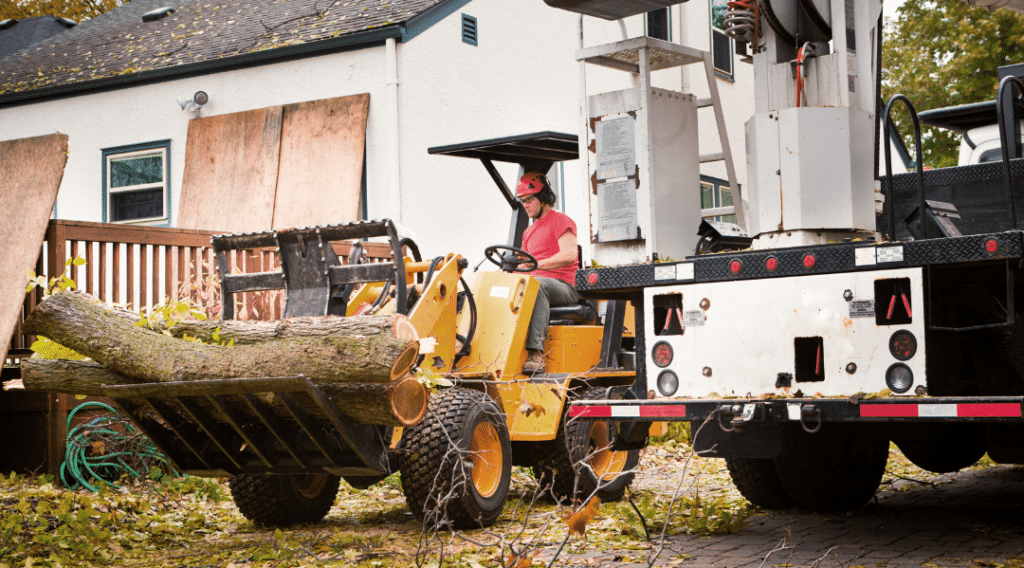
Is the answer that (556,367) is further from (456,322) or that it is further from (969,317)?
(969,317)

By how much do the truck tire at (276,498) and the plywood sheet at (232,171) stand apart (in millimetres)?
7241

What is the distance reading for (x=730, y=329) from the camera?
5.43m

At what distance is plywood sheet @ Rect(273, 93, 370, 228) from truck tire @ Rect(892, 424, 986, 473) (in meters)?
7.70

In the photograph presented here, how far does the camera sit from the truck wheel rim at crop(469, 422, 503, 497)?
6.52m

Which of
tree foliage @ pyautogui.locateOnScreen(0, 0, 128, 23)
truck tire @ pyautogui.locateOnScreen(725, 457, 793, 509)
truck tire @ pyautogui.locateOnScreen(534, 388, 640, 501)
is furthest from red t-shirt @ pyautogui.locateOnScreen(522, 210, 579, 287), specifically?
tree foliage @ pyautogui.locateOnScreen(0, 0, 128, 23)

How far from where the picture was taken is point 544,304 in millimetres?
7492

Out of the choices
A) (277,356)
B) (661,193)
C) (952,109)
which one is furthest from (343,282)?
(952,109)

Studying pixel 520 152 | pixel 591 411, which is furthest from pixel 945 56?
pixel 591 411

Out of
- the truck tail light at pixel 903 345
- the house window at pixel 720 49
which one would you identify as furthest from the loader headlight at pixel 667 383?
the house window at pixel 720 49

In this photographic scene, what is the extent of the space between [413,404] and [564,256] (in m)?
2.52

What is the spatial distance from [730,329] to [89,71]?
13833mm

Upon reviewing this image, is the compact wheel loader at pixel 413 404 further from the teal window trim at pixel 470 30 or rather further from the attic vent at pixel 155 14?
the attic vent at pixel 155 14

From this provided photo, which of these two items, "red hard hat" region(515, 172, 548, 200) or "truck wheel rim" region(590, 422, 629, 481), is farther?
"red hard hat" region(515, 172, 548, 200)

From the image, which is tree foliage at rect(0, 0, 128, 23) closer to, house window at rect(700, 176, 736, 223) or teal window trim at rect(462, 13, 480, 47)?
teal window trim at rect(462, 13, 480, 47)
